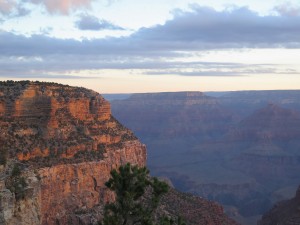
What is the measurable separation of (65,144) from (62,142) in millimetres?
317

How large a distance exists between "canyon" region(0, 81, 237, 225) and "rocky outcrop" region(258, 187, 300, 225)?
1880 centimetres

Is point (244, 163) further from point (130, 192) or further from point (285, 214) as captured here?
point (130, 192)

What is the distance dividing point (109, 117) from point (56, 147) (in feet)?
38.5

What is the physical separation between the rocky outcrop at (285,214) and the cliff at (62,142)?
85.5 feet

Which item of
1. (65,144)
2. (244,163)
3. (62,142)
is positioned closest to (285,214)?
(65,144)

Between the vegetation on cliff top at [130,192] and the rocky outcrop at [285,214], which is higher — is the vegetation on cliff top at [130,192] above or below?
above

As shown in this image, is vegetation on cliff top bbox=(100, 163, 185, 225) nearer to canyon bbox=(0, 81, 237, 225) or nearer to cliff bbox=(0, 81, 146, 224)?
canyon bbox=(0, 81, 237, 225)

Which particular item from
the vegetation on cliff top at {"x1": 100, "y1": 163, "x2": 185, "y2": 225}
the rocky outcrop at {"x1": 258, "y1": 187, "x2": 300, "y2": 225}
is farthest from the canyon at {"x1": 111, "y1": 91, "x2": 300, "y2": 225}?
the vegetation on cliff top at {"x1": 100, "y1": 163, "x2": 185, "y2": 225}

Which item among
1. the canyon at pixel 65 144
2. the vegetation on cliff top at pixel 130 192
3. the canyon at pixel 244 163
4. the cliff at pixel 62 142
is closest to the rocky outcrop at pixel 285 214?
the canyon at pixel 65 144

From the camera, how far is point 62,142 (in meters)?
44.1

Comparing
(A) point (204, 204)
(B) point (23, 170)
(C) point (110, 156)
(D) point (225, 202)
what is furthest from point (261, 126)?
(B) point (23, 170)

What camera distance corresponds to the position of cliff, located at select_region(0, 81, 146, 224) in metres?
40.2

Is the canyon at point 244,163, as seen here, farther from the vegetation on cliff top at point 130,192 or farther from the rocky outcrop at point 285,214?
the vegetation on cliff top at point 130,192

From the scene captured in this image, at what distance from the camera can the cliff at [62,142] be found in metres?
40.2
